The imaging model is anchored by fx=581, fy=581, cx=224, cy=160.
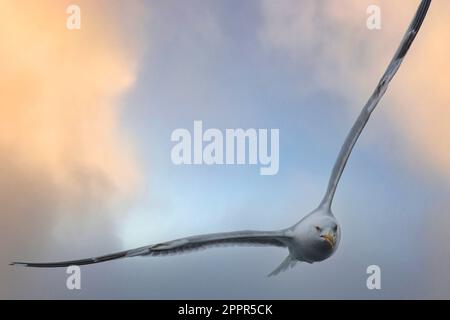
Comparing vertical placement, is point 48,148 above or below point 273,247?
above

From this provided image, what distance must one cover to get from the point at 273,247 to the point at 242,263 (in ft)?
0.62

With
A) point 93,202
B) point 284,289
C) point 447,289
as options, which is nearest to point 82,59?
point 93,202

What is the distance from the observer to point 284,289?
3168 mm

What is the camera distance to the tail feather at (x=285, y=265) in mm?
3166

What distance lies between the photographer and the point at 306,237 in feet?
10.3

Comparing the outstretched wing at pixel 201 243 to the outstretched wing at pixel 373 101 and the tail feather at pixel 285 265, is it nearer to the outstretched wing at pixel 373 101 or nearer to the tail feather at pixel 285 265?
the tail feather at pixel 285 265

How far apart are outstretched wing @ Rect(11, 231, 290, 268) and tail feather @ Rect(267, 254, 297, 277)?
0.08 metres

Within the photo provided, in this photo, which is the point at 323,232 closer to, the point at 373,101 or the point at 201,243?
the point at 201,243

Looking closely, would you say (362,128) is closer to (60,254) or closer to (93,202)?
(93,202)

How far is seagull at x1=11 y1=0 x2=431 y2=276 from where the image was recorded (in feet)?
10.2

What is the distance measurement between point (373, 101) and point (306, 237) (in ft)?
2.70

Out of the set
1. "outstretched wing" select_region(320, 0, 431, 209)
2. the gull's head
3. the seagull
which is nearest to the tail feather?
the seagull

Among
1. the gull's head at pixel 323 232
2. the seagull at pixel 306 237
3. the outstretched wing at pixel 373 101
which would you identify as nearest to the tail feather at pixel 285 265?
the seagull at pixel 306 237

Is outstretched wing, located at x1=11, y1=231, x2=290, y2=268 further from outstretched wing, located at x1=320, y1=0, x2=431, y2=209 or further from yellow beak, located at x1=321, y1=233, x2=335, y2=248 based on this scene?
outstretched wing, located at x1=320, y1=0, x2=431, y2=209
